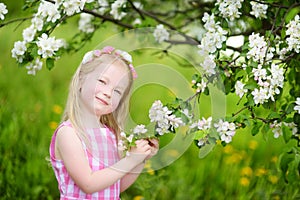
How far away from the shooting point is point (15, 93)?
164 inches

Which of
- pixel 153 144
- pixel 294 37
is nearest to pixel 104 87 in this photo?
pixel 153 144

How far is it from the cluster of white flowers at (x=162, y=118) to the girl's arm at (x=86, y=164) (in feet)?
0.25

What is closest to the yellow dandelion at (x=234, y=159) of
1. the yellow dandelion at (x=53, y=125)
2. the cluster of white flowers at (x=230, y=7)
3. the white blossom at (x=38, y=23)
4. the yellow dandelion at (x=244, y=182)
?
the yellow dandelion at (x=244, y=182)

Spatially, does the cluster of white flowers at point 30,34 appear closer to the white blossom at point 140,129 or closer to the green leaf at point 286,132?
the white blossom at point 140,129

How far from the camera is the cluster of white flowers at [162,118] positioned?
5.83ft

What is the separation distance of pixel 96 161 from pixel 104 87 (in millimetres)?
238

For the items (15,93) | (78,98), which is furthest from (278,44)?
(15,93)

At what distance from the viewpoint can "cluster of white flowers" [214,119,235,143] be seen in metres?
1.83

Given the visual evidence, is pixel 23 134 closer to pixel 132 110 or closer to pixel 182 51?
pixel 182 51

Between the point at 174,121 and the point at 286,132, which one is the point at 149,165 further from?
the point at 174,121

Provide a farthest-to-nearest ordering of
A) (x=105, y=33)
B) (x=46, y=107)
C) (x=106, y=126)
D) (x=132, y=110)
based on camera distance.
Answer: (x=105, y=33)
(x=46, y=107)
(x=132, y=110)
(x=106, y=126)

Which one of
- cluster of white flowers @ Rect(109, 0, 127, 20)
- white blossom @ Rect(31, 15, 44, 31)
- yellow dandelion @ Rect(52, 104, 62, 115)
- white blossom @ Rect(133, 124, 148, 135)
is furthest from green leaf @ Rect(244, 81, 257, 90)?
yellow dandelion @ Rect(52, 104, 62, 115)

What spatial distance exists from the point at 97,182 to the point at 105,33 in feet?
11.7

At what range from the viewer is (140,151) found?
5.90ft
